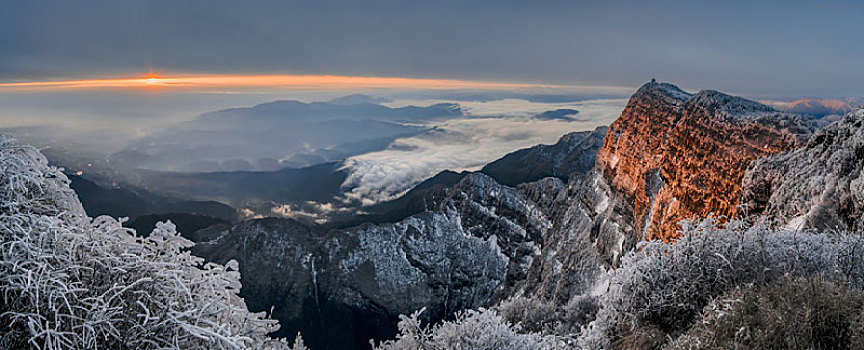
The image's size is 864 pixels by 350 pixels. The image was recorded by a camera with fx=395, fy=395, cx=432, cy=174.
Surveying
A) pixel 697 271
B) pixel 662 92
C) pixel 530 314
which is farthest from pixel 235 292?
pixel 662 92

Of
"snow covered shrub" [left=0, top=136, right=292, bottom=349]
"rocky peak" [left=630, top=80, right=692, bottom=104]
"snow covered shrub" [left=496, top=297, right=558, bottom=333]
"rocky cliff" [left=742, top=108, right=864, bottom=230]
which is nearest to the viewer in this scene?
"snow covered shrub" [left=0, top=136, right=292, bottom=349]

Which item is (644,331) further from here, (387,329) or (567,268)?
(387,329)

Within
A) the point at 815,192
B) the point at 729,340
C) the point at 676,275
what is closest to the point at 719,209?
the point at 815,192

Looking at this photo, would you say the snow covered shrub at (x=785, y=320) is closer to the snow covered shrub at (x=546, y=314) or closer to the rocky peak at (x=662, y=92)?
the snow covered shrub at (x=546, y=314)

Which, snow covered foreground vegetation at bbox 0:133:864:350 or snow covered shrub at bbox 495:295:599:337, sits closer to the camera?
snow covered foreground vegetation at bbox 0:133:864:350

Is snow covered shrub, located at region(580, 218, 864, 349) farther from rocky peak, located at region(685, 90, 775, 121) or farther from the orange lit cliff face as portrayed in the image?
rocky peak, located at region(685, 90, 775, 121)

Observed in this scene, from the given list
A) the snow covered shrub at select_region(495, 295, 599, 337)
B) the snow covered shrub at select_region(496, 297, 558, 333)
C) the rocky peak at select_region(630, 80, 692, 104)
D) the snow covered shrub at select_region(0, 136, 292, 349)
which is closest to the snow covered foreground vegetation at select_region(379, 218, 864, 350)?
the snow covered shrub at select_region(0, 136, 292, 349)
